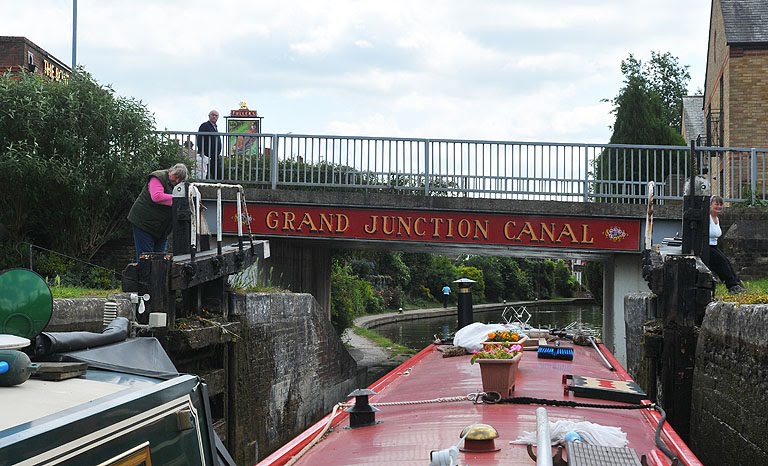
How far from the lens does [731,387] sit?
24.5 ft

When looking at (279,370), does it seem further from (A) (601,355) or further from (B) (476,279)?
(B) (476,279)

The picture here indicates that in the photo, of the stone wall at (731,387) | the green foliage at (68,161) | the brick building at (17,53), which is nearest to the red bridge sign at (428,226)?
the green foliage at (68,161)

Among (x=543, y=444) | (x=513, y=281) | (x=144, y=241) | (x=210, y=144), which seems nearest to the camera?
(x=543, y=444)

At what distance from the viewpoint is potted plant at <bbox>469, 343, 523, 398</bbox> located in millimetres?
5309

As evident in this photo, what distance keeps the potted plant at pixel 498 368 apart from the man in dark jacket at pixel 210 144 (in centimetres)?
1156

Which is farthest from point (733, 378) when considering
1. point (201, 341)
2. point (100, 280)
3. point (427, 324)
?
point (427, 324)

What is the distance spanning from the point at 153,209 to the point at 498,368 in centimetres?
560

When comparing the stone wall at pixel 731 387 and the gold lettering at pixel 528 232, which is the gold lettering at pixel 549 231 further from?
the stone wall at pixel 731 387

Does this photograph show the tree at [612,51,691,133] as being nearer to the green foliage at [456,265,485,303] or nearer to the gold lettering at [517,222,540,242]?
the green foliage at [456,265,485,303]

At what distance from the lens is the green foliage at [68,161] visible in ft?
44.1

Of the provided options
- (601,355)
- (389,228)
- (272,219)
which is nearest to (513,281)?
(389,228)

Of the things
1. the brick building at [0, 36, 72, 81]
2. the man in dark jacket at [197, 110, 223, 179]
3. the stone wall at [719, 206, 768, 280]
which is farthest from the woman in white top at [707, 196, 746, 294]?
the brick building at [0, 36, 72, 81]

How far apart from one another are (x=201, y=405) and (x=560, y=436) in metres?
1.52

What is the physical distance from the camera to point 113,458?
289 cm
